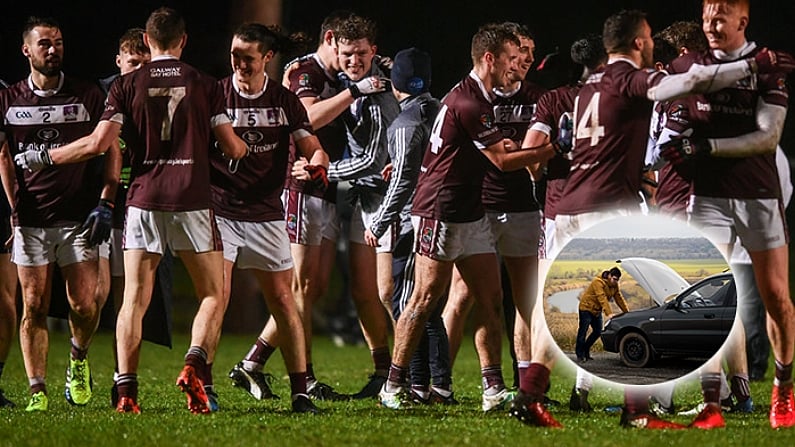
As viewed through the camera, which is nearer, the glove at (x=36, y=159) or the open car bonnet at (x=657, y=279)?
the open car bonnet at (x=657, y=279)

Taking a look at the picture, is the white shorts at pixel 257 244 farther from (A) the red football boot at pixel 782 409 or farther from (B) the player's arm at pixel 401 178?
(A) the red football boot at pixel 782 409

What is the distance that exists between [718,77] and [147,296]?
10.4 ft

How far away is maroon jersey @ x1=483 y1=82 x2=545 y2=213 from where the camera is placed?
8.73m

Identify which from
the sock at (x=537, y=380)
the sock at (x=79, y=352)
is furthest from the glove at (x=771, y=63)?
the sock at (x=79, y=352)

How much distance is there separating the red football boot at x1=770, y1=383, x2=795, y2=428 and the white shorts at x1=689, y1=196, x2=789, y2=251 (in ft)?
2.40

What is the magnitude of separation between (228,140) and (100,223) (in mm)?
842

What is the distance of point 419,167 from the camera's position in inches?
358

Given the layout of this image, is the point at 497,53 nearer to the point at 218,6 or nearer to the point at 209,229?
the point at 209,229

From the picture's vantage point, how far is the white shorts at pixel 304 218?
31.5 feet

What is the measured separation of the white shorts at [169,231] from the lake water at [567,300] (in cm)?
192

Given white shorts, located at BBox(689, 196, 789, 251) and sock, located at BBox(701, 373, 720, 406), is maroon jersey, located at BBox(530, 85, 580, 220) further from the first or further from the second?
sock, located at BBox(701, 373, 720, 406)

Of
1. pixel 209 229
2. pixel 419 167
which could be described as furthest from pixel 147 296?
pixel 419 167

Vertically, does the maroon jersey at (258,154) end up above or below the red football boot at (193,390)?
above

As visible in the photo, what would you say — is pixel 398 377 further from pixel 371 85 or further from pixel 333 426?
pixel 371 85
